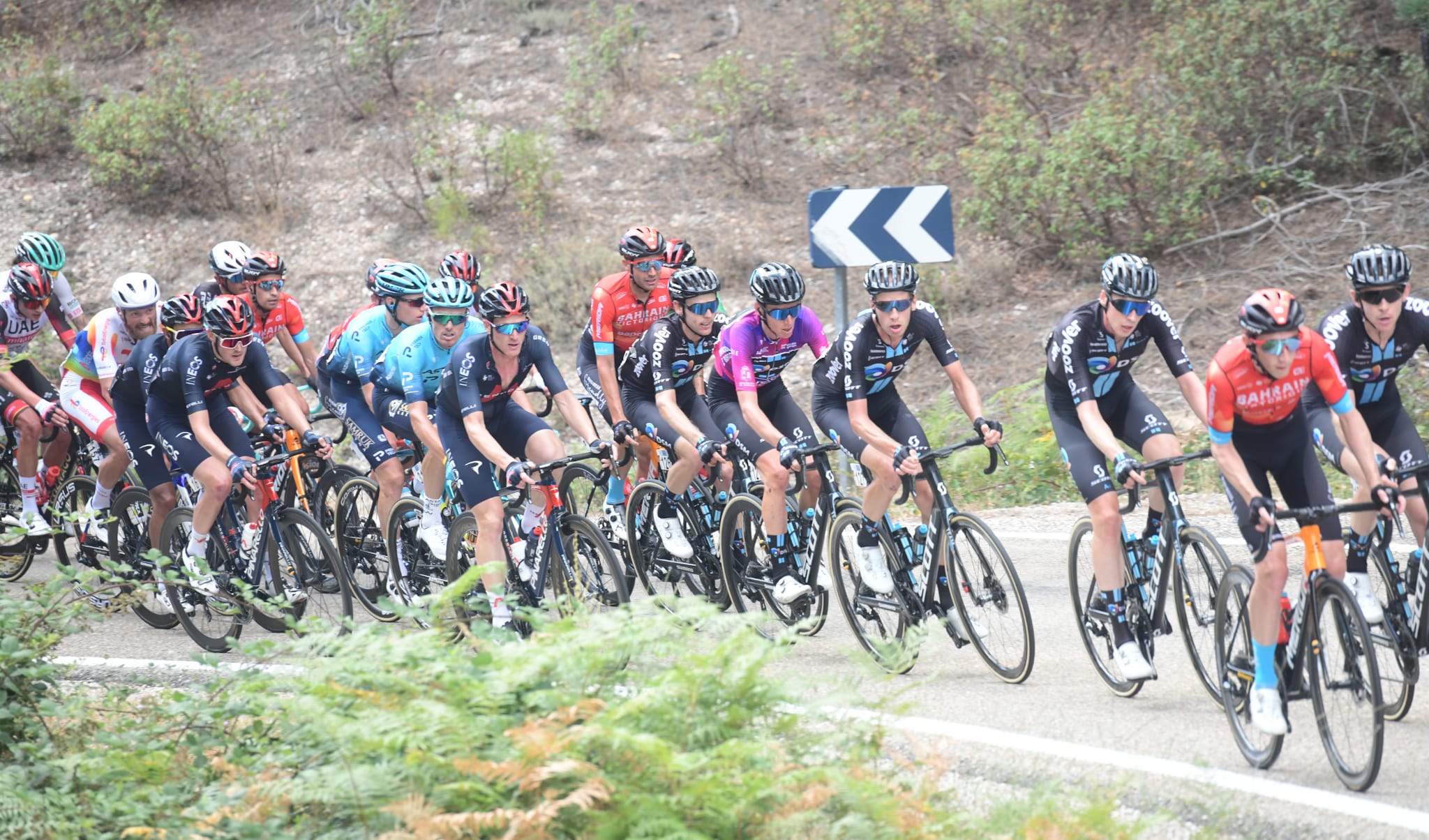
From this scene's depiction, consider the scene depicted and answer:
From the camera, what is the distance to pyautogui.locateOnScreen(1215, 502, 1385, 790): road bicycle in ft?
17.3

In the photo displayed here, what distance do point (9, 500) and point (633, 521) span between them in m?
5.97

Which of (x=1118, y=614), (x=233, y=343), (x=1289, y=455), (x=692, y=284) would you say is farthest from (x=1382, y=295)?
(x=233, y=343)

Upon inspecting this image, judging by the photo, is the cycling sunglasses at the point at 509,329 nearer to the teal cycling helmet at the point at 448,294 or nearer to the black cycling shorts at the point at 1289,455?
the teal cycling helmet at the point at 448,294

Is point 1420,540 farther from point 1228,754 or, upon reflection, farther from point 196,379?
point 196,379

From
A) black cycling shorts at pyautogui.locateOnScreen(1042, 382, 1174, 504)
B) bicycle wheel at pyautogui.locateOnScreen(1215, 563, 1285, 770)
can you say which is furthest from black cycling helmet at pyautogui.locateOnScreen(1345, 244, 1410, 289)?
bicycle wheel at pyautogui.locateOnScreen(1215, 563, 1285, 770)

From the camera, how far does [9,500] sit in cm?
1145

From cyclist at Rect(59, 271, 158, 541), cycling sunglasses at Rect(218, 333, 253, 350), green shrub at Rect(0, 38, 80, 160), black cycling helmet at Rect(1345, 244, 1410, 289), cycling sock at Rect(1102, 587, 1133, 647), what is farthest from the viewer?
green shrub at Rect(0, 38, 80, 160)

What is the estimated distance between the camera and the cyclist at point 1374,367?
671cm

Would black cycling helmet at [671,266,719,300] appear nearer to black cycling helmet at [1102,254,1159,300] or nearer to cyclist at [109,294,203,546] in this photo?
black cycling helmet at [1102,254,1159,300]

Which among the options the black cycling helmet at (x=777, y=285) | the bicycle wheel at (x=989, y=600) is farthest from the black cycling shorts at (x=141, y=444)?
the bicycle wheel at (x=989, y=600)

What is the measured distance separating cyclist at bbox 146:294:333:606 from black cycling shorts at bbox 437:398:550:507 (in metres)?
1.01

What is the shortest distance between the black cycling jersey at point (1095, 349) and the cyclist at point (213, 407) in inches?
180

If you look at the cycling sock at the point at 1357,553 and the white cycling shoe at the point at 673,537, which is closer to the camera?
the cycling sock at the point at 1357,553

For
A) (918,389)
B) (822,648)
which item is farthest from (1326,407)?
(918,389)
